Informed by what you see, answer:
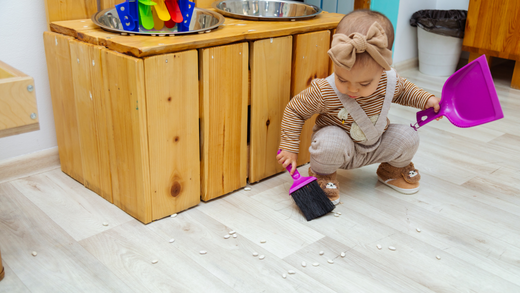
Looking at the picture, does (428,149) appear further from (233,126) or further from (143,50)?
(143,50)

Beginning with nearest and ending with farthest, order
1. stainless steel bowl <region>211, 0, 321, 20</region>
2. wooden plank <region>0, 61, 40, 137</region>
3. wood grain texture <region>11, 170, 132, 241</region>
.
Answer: wooden plank <region>0, 61, 40, 137</region>, wood grain texture <region>11, 170, 132, 241</region>, stainless steel bowl <region>211, 0, 321, 20</region>

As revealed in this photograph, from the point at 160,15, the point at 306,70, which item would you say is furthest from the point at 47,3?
the point at 306,70

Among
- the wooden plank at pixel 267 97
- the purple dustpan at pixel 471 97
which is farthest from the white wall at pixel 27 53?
the purple dustpan at pixel 471 97

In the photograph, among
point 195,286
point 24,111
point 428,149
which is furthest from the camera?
point 428,149

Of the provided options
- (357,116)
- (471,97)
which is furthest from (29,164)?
(471,97)

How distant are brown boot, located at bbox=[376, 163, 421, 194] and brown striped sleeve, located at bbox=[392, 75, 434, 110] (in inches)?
6.9

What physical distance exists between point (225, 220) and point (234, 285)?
24 centimetres

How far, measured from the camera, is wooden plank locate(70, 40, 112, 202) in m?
1.07

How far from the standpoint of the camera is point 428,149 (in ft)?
5.02

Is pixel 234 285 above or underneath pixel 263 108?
underneath

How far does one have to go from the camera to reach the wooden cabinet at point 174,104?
100 cm

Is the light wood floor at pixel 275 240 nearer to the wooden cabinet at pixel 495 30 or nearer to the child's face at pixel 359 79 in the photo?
the child's face at pixel 359 79

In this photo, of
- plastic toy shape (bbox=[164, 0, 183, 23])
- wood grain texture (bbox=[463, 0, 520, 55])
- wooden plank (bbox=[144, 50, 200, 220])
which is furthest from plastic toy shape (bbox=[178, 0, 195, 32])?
wood grain texture (bbox=[463, 0, 520, 55])

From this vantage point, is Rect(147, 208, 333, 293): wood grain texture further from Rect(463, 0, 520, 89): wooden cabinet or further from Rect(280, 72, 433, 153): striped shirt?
Rect(463, 0, 520, 89): wooden cabinet
